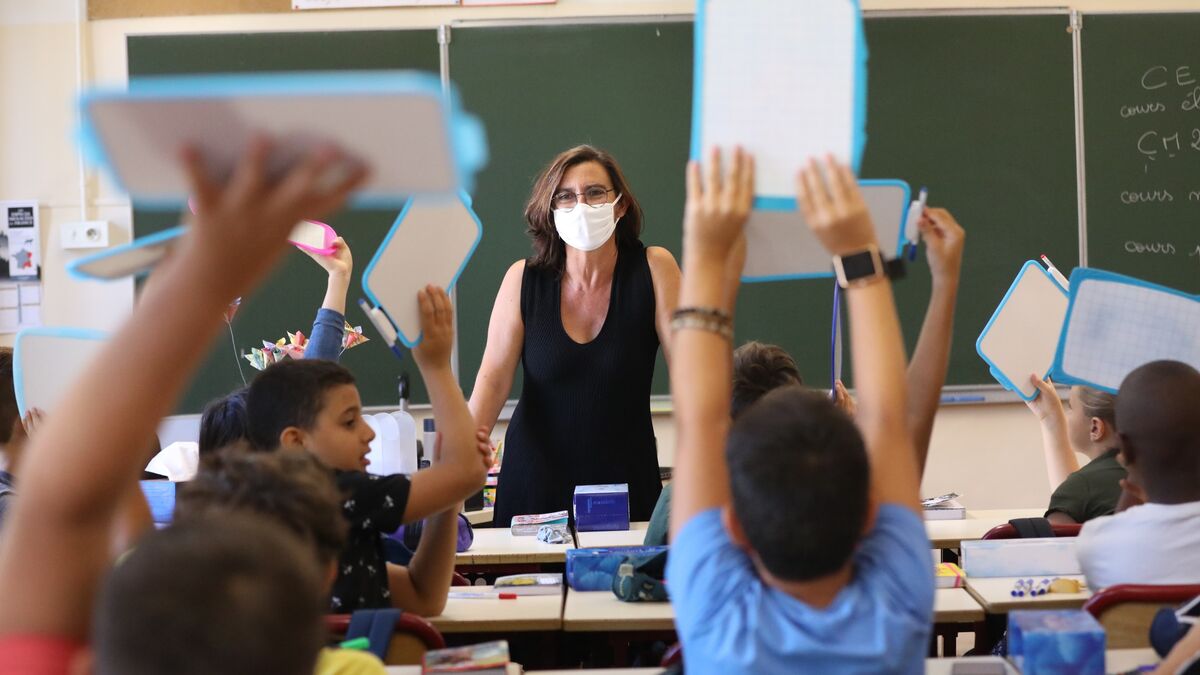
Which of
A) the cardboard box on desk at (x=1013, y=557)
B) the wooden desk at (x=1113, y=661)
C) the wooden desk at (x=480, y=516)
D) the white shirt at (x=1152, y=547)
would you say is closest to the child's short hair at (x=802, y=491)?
the wooden desk at (x=1113, y=661)

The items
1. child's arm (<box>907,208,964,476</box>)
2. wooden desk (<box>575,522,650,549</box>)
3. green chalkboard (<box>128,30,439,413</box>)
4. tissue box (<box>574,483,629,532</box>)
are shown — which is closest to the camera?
child's arm (<box>907,208,964,476</box>)

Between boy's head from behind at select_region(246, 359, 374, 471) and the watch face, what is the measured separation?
118cm

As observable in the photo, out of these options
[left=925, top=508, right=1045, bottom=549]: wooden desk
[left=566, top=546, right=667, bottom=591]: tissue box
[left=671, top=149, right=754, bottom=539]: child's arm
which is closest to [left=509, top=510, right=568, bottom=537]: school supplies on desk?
[left=566, top=546, right=667, bottom=591]: tissue box

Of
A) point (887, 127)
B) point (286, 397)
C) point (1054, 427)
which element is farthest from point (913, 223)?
point (887, 127)

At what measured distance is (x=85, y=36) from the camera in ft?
17.8

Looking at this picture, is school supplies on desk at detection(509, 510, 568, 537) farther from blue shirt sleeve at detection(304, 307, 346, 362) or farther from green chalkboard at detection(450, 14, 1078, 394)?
green chalkboard at detection(450, 14, 1078, 394)

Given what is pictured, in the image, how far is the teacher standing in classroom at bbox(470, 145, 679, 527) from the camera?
3.27 m

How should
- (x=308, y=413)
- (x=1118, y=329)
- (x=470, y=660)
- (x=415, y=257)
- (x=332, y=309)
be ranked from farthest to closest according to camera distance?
(x=332, y=309) → (x=1118, y=329) → (x=308, y=413) → (x=415, y=257) → (x=470, y=660)

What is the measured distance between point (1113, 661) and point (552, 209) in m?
1.98

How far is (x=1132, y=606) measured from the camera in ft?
6.35

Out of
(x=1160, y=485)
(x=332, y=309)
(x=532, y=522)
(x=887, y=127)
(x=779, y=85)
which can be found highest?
(x=887, y=127)

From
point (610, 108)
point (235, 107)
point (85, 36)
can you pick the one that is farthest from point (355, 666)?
point (85, 36)

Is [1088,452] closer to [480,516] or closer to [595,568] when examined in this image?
[595,568]

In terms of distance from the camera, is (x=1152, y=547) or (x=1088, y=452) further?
(x=1088, y=452)
